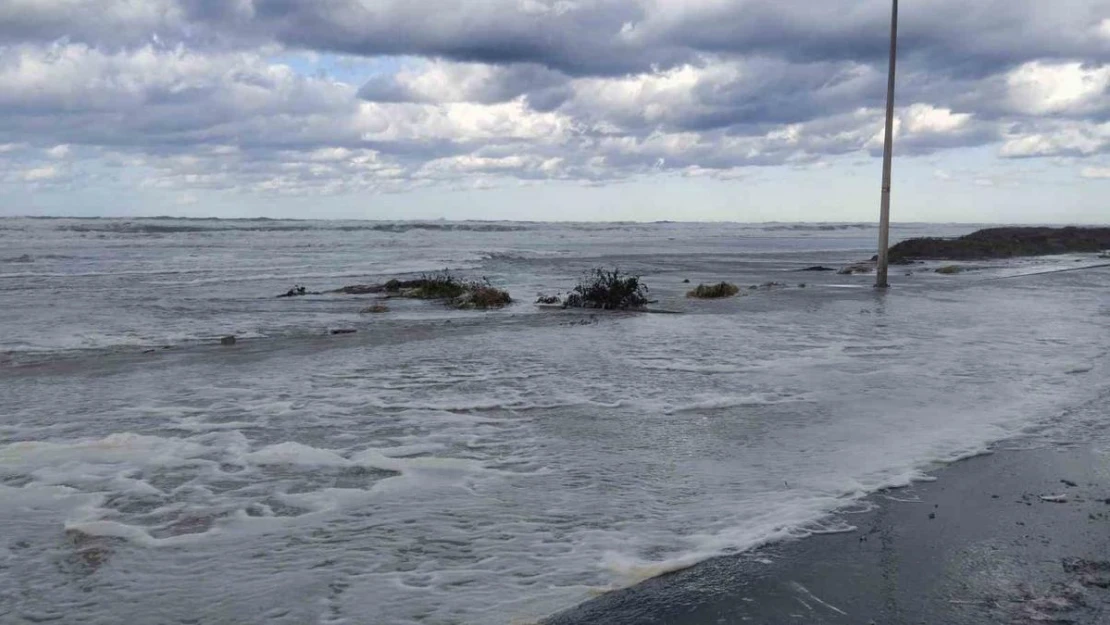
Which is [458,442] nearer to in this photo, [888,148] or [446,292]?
[446,292]

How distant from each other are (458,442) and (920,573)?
3946 mm

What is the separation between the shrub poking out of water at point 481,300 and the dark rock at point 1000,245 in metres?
24.4

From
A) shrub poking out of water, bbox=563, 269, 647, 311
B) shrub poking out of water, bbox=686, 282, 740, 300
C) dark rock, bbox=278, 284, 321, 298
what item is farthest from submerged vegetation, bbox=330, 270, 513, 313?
shrub poking out of water, bbox=686, 282, 740, 300

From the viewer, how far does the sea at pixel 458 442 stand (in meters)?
4.39

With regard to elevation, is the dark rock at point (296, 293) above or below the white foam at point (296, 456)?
above

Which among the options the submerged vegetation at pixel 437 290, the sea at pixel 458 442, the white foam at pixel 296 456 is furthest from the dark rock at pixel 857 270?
the white foam at pixel 296 456

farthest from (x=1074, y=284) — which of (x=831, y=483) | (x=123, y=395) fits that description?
(x=123, y=395)

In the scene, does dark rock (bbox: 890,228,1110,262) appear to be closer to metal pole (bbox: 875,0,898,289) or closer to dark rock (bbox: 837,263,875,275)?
dark rock (bbox: 837,263,875,275)

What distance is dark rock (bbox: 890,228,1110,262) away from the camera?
131ft

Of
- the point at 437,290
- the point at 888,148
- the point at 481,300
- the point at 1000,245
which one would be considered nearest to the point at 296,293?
the point at 437,290

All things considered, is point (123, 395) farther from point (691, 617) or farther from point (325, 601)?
point (691, 617)

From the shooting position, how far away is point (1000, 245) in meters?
42.6

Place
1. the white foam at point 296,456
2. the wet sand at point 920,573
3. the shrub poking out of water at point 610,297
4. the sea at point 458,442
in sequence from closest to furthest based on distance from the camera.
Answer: the wet sand at point 920,573
the sea at point 458,442
the white foam at point 296,456
the shrub poking out of water at point 610,297

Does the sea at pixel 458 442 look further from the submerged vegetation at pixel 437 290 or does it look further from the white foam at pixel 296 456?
the submerged vegetation at pixel 437 290
